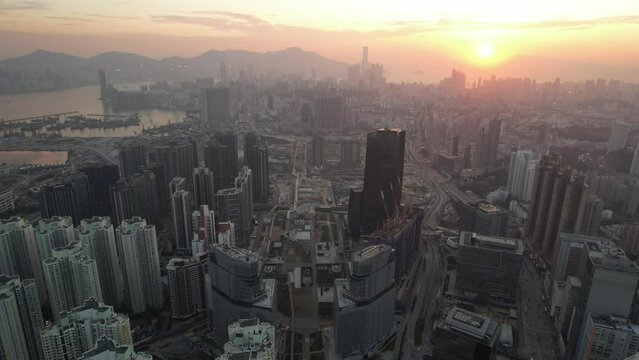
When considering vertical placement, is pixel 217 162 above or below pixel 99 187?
above

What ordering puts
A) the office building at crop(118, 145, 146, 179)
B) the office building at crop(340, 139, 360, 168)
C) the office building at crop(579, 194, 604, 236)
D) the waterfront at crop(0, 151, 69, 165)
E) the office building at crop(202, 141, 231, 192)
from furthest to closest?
the office building at crop(340, 139, 360, 168) < the waterfront at crop(0, 151, 69, 165) < the office building at crop(118, 145, 146, 179) < the office building at crop(202, 141, 231, 192) < the office building at crop(579, 194, 604, 236)

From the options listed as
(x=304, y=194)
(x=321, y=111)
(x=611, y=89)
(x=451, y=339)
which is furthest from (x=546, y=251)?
(x=611, y=89)

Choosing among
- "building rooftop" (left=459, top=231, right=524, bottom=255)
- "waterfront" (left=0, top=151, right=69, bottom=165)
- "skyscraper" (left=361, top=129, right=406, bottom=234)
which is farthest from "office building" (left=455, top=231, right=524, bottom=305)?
"waterfront" (left=0, top=151, right=69, bottom=165)

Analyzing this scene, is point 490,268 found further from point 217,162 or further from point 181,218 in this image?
point 217,162

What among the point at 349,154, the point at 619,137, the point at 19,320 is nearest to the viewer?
the point at 19,320

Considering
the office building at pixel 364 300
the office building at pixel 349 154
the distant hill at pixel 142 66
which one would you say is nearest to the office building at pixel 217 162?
the office building at pixel 349 154

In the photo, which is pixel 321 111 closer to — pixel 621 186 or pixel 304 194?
pixel 304 194

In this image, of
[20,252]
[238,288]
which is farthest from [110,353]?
[20,252]

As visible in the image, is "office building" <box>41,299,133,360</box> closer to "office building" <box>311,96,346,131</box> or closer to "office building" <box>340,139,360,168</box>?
"office building" <box>340,139,360,168</box>
